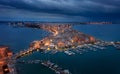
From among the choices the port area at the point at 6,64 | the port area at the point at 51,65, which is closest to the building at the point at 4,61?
the port area at the point at 6,64

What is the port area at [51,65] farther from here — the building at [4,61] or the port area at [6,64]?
the building at [4,61]

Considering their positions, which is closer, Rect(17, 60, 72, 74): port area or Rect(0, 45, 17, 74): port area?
Rect(0, 45, 17, 74): port area

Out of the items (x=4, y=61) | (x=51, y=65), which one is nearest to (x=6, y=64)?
(x=4, y=61)

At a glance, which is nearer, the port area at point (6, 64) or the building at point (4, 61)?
the port area at point (6, 64)

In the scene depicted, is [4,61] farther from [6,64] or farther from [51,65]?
[51,65]

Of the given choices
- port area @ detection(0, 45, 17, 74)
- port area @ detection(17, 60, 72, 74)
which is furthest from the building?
port area @ detection(17, 60, 72, 74)

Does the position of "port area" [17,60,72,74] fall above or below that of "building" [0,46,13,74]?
below

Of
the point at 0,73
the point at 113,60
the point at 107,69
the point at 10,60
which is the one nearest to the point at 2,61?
the point at 10,60

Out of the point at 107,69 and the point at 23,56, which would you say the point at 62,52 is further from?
the point at 107,69

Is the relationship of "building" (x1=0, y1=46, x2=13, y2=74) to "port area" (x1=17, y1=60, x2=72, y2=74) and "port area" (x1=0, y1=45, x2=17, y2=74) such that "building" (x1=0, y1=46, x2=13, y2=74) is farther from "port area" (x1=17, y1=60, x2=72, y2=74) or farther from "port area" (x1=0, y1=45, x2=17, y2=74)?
"port area" (x1=17, y1=60, x2=72, y2=74)

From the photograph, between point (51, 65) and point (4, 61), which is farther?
point (4, 61)

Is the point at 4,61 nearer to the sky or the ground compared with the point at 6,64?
nearer to the sky
